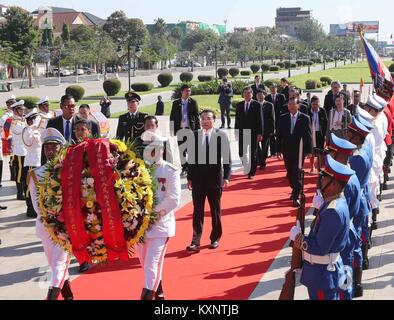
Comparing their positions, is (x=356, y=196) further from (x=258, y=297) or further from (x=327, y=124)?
(x=327, y=124)

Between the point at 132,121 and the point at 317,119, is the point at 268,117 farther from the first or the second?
the point at 132,121

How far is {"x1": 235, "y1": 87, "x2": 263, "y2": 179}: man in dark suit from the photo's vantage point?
1285cm

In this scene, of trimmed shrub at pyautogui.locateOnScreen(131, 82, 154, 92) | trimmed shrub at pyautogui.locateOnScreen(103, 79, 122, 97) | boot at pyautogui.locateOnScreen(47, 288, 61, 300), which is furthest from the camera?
trimmed shrub at pyautogui.locateOnScreen(131, 82, 154, 92)

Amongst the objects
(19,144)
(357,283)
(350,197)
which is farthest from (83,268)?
(19,144)

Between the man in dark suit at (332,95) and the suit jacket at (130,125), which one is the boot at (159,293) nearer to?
the suit jacket at (130,125)

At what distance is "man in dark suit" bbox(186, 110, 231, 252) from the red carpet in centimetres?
27

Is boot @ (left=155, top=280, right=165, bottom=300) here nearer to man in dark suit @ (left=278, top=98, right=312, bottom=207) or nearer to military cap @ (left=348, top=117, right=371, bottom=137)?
military cap @ (left=348, top=117, right=371, bottom=137)

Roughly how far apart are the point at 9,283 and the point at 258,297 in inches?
112

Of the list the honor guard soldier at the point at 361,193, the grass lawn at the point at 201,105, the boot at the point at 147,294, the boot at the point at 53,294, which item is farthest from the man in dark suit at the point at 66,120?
the grass lawn at the point at 201,105

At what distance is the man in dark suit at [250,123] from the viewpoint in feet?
42.2

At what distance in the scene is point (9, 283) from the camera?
6801 mm

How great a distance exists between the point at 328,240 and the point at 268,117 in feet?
31.1

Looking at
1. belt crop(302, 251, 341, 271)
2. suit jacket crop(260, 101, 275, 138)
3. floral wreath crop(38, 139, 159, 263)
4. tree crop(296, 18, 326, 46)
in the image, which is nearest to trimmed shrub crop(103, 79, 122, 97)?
suit jacket crop(260, 101, 275, 138)
